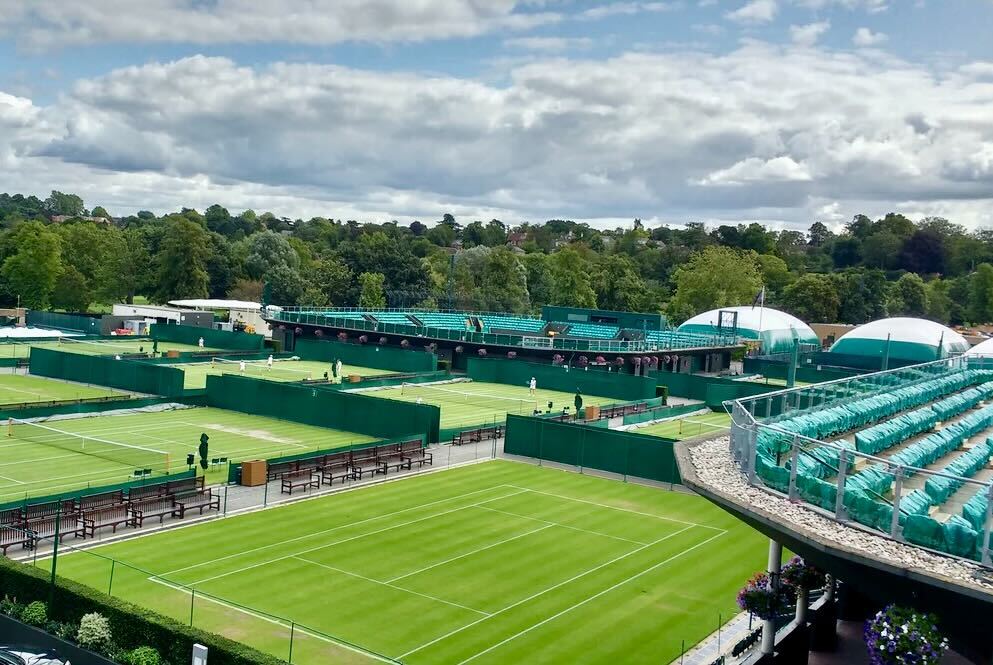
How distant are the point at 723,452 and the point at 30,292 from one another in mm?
104102

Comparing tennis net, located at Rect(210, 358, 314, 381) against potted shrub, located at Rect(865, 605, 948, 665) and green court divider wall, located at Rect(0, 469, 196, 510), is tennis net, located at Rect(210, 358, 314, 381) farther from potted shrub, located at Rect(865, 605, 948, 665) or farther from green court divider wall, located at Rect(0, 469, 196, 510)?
potted shrub, located at Rect(865, 605, 948, 665)

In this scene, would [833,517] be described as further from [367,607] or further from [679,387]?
[679,387]

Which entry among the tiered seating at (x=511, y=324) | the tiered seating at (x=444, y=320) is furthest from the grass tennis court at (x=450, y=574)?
the tiered seating at (x=444, y=320)

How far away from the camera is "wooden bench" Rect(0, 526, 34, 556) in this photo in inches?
920

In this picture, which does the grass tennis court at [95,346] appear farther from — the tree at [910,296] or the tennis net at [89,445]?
the tree at [910,296]

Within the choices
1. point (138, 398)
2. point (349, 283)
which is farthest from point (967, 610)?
point (349, 283)

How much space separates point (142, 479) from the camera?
91.5 ft

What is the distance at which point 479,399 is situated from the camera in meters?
57.2

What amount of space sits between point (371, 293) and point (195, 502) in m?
75.7

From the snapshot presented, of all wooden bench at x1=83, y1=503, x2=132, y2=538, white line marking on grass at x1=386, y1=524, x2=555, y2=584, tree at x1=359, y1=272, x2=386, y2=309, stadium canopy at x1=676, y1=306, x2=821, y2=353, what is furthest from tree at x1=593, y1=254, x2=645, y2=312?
wooden bench at x1=83, y1=503, x2=132, y2=538

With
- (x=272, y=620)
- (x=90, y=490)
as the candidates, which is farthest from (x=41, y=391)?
(x=272, y=620)

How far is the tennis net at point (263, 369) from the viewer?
203ft

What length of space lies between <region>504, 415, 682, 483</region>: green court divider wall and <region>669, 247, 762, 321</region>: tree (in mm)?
72600

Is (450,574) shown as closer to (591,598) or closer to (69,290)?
(591,598)
